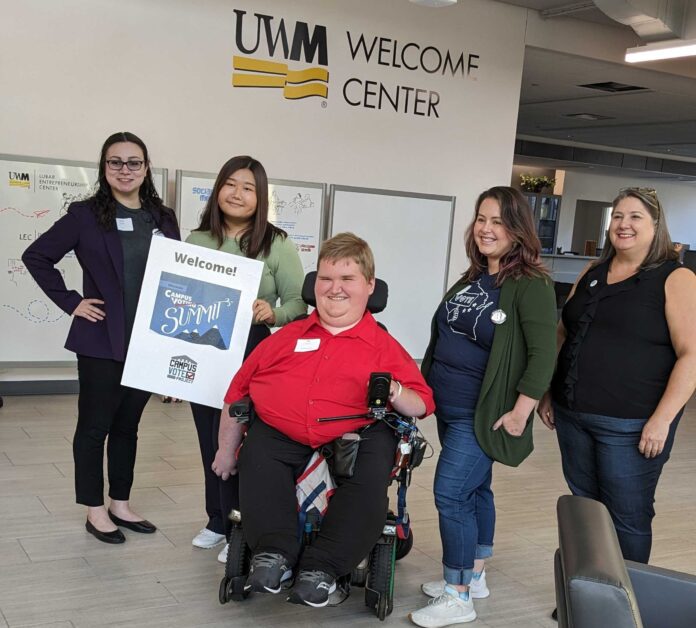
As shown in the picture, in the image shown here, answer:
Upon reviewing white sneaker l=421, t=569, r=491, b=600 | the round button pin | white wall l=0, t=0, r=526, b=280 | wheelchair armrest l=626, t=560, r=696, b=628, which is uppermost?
white wall l=0, t=0, r=526, b=280

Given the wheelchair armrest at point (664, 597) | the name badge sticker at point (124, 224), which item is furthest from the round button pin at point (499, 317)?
the name badge sticker at point (124, 224)

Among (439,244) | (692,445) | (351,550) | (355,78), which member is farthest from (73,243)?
(692,445)

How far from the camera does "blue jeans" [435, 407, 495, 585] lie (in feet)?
9.07

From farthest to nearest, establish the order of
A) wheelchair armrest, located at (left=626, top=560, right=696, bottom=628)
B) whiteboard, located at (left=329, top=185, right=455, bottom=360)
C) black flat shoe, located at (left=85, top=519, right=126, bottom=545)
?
whiteboard, located at (left=329, top=185, right=455, bottom=360) → black flat shoe, located at (left=85, top=519, right=126, bottom=545) → wheelchair armrest, located at (left=626, top=560, right=696, bottom=628)

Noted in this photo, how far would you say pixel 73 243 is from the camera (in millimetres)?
3186

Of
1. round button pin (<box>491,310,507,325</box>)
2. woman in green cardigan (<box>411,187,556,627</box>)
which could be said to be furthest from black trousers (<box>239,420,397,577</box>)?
round button pin (<box>491,310,507,325</box>)

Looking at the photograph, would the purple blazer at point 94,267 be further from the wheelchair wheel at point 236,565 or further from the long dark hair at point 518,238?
the long dark hair at point 518,238

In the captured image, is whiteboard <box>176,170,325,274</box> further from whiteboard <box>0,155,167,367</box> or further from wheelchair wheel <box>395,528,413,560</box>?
wheelchair wheel <box>395,528,413,560</box>

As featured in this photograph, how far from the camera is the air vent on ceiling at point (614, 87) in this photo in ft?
29.8

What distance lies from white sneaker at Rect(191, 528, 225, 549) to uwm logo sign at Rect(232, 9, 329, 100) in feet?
12.4

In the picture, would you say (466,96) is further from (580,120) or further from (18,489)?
(580,120)

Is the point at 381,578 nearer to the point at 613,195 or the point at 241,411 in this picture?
the point at 241,411

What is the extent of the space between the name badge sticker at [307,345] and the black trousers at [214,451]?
1.59 ft

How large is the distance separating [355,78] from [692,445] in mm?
3895
